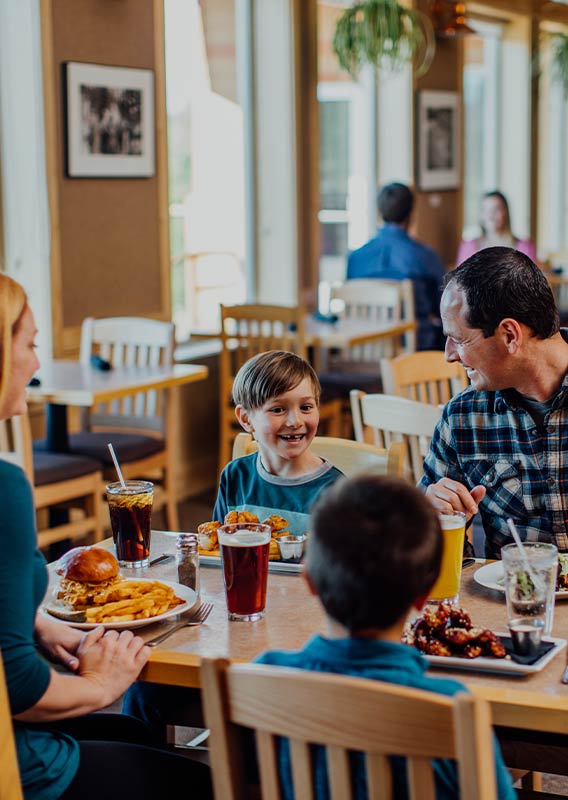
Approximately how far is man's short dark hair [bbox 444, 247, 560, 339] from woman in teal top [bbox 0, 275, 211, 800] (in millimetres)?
968

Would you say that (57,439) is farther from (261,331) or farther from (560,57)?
(560,57)

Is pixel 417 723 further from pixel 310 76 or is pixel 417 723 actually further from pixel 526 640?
pixel 310 76

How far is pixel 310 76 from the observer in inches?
279

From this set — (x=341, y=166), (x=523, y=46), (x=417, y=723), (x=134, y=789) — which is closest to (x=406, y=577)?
(x=417, y=723)

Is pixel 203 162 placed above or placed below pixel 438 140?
below

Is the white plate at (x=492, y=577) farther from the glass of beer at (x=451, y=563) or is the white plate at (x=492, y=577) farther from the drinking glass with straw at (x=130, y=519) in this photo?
the drinking glass with straw at (x=130, y=519)

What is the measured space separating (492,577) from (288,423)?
0.61 m

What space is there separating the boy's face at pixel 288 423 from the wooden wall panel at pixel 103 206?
2.92 m

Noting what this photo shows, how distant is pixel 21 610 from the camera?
158cm

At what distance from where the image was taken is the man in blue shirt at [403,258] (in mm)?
6562

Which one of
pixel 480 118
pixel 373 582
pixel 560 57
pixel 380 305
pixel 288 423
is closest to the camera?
pixel 373 582

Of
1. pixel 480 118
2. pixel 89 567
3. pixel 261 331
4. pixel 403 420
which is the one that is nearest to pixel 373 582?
pixel 89 567

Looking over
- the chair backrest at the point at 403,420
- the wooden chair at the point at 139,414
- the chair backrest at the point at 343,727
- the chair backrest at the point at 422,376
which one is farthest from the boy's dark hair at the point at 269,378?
the wooden chair at the point at 139,414

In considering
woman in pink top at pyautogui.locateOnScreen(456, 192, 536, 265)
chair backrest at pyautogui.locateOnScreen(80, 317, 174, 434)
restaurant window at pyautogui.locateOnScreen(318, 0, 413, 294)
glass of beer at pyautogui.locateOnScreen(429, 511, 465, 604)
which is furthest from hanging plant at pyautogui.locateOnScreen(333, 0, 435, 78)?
glass of beer at pyautogui.locateOnScreen(429, 511, 465, 604)
